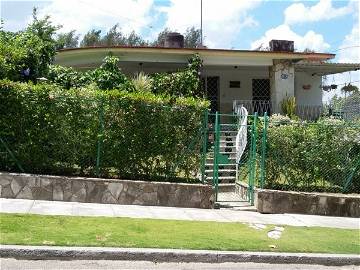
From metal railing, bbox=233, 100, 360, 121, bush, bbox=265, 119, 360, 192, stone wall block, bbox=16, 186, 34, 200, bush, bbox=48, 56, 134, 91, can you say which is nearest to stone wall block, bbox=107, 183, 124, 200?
stone wall block, bbox=16, 186, 34, 200

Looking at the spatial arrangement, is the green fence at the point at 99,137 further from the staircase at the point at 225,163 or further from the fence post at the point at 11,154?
the staircase at the point at 225,163

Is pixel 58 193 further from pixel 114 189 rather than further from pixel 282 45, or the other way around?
pixel 282 45

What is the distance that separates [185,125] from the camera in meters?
12.0

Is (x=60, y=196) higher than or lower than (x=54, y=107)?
lower

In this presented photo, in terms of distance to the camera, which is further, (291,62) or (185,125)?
(291,62)

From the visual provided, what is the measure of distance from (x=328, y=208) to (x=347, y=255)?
4.27 metres

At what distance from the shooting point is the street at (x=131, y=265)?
6.54 meters

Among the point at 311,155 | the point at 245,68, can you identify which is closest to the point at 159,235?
the point at 311,155

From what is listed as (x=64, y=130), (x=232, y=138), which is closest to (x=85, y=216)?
(x=64, y=130)

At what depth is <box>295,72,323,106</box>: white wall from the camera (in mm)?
23141

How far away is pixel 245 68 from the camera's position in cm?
2195

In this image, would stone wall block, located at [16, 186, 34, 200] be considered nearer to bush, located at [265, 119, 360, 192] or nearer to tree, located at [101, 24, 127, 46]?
bush, located at [265, 119, 360, 192]

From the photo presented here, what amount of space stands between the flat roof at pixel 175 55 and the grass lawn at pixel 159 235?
33.8 ft

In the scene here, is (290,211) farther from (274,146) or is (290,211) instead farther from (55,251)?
(55,251)
